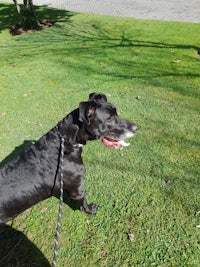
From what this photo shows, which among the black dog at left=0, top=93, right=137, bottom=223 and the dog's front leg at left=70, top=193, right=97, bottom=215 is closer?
the black dog at left=0, top=93, right=137, bottom=223

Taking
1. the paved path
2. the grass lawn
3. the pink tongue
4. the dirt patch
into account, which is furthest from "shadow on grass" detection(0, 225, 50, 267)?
the paved path

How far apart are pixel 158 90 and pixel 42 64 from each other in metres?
4.50

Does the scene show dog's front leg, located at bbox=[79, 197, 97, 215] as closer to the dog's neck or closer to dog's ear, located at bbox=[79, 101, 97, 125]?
the dog's neck

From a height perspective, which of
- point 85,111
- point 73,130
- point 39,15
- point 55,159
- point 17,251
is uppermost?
point 85,111

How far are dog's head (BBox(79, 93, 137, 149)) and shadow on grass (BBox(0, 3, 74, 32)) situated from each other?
12.1 metres

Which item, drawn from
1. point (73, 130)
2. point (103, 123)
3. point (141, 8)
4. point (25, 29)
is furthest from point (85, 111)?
point (141, 8)

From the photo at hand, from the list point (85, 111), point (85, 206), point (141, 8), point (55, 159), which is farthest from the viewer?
point (141, 8)

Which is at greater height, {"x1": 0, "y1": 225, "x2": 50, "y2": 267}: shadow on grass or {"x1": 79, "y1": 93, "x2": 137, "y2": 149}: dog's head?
{"x1": 79, "y1": 93, "x2": 137, "y2": 149}: dog's head

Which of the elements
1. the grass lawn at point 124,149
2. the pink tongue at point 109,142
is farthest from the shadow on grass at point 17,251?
the pink tongue at point 109,142

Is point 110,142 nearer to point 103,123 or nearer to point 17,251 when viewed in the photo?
point 103,123

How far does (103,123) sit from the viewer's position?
12.4 feet

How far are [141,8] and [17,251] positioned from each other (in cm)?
1574

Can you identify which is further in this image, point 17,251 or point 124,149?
point 124,149

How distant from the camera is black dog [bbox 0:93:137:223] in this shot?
11.6 feet
